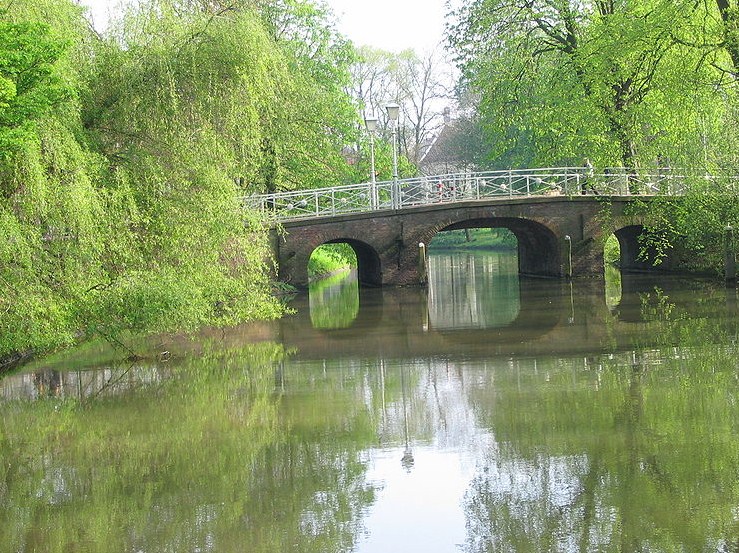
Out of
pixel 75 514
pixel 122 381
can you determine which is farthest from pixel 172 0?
pixel 75 514

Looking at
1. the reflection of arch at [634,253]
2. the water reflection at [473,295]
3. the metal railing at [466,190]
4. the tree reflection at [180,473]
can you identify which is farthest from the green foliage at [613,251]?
the tree reflection at [180,473]

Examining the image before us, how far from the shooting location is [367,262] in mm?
38562

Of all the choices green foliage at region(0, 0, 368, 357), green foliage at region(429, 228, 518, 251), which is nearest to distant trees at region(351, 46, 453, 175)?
green foliage at region(429, 228, 518, 251)

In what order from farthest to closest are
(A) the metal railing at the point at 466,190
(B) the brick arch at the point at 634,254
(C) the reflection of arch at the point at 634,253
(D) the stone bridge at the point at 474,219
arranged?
(C) the reflection of arch at the point at 634,253 < (B) the brick arch at the point at 634,254 < (D) the stone bridge at the point at 474,219 < (A) the metal railing at the point at 466,190

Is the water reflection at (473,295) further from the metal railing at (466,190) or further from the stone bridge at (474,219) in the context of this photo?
the metal railing at (466,190)

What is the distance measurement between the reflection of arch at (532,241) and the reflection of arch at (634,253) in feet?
9.41

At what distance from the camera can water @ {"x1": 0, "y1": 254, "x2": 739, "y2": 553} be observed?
8.20 meters

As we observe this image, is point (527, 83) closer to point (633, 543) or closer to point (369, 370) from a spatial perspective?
point (369, 370)

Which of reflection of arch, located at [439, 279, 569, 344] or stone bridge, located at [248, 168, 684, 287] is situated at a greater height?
stone bridge, located at [248, 168, 684, 287]

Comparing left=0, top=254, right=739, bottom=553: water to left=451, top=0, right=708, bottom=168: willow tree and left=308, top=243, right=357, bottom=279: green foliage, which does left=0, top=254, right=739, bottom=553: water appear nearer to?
left=451, top=0, right=708, bottom=168: willow tree

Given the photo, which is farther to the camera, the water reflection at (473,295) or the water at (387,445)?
the water reflection at (473,295)

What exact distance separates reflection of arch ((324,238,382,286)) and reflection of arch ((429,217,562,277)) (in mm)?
2470

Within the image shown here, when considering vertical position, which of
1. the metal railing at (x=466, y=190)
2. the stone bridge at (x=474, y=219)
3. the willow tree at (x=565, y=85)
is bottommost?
the stone bridge at (x=474, y=219)

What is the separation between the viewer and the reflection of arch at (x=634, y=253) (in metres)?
37.5
